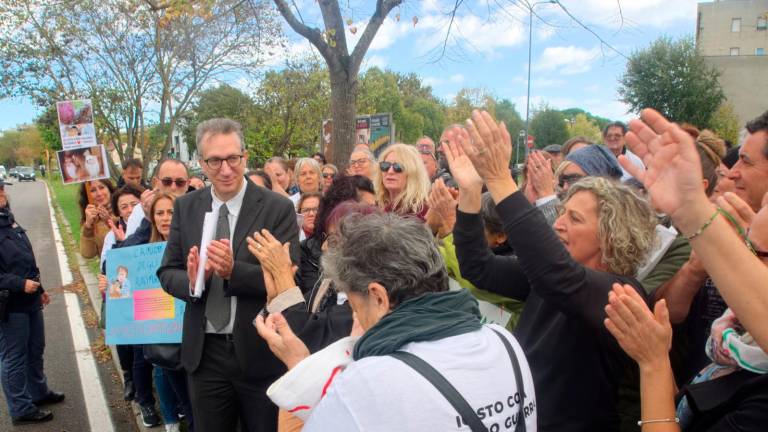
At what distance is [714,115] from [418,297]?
35.8m

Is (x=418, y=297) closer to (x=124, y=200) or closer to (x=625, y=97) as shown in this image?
(x=124, y=200)

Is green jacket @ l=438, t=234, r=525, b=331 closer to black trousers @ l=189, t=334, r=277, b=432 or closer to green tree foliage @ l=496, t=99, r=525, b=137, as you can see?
black trousers @ l=189, t=334, r=277, b=432

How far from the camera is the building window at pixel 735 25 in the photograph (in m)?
52.1

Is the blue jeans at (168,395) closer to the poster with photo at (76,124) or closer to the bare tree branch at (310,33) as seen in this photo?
the poster with photo at (76,124)

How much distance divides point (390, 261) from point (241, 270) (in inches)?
46.5

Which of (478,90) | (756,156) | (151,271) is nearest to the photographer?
(756,156)

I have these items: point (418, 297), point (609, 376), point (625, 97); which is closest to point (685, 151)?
point (418, 297)

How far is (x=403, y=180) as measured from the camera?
413 cm

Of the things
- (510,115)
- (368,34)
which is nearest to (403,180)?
(368,34)

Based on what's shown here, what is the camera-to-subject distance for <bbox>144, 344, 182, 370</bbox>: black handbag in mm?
3479

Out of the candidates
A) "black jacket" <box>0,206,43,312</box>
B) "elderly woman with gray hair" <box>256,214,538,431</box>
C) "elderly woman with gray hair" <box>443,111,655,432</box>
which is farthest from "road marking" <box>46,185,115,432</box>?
"elderly woman with gray hair" <box>443,111,655,432</box>

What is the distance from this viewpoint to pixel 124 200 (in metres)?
4.96

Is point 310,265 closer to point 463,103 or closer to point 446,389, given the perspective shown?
point 446,389

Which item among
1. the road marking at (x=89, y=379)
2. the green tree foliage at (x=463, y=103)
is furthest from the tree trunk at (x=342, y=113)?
the green tree foliage at (x=463, y=103)
